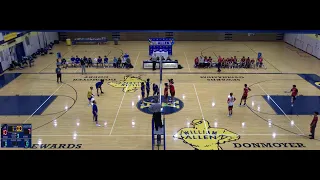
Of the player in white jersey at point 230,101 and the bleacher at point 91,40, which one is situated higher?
the bleacher at point 91,40

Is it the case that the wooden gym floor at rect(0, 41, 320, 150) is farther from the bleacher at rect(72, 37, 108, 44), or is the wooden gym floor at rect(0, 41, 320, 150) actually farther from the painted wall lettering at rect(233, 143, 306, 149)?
the bleacher at rect(72, 37, 108, 44)

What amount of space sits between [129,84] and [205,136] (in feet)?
29.7

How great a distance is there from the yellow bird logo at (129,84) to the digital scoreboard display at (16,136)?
10.6 m

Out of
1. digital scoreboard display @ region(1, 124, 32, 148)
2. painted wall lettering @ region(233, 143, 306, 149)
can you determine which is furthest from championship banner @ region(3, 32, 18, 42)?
painted wall lettering @ region(233, 143, 306, 149)

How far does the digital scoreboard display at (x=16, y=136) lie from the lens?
9231mm

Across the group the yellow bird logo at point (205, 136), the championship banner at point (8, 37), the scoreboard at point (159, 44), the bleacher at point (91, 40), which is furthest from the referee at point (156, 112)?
the bleacher at point (91, 40)

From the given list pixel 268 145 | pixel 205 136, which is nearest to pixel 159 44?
pixel 205 136

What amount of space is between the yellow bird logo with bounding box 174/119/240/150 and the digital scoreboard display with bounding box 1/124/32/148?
257 inches

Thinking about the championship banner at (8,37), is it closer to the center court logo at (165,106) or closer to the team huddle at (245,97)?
the center court logo at (165,106)

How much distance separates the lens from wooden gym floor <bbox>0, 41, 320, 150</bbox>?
43.2 feet
